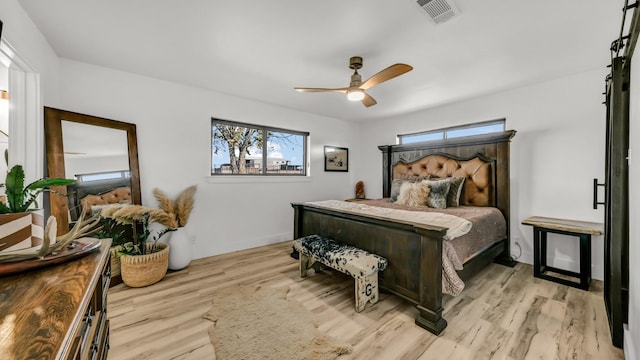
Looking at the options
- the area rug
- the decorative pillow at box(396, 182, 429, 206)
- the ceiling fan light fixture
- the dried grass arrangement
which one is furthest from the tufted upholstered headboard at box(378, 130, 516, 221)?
the dried grass arrangement

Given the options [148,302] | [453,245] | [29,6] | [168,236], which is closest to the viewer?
[29,6]

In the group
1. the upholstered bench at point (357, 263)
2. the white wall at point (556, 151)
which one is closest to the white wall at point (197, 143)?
the upholstered bench at point (357, 263)

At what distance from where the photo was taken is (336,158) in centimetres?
519

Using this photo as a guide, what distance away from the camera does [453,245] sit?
7.02 feet

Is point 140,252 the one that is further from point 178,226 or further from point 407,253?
point 407,253

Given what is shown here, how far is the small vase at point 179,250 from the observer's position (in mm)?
3041

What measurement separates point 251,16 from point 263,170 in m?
2.58

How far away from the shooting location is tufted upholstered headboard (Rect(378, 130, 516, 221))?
333 cm

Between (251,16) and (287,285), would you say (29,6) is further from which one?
(287,285)

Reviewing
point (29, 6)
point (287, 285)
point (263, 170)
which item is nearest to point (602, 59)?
point (287, 285)

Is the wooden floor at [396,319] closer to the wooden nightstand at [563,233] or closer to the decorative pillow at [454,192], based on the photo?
the wooden nightstand at [563,233]

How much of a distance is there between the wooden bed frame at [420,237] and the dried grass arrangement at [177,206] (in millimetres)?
1376

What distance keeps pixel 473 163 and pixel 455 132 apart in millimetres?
733

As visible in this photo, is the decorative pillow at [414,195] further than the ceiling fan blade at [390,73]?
Yes
